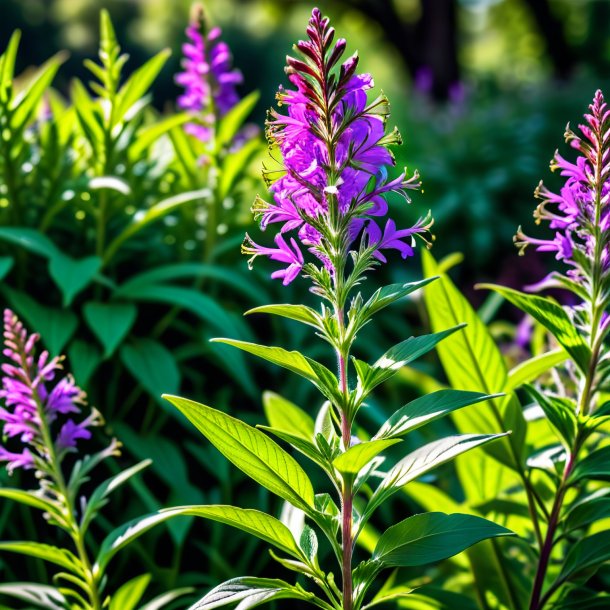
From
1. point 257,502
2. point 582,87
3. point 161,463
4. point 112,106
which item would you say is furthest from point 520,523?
point 582,87

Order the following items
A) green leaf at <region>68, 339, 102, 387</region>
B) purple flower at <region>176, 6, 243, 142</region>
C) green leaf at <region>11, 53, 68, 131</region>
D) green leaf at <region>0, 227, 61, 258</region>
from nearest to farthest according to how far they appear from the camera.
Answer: green leaf at <region>68, 339, 102, 387</region>
green leaf at <region>0, 227, 61, 258</region>
green leaf at <region>11, 53, 68, 131</region>
purple flower at <region>176, 6, 243, 142</region>

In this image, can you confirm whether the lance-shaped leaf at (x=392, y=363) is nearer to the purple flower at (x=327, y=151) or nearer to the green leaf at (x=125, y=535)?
the purple flower at (x=327, y=151)

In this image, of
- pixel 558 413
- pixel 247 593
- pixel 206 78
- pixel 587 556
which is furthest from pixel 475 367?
pixel 206 78

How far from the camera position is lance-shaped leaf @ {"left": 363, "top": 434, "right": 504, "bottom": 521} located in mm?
1413

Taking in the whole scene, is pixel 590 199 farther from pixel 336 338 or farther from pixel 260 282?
pixel 260 282

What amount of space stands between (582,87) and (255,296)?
9.42 meters

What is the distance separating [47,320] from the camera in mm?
2605

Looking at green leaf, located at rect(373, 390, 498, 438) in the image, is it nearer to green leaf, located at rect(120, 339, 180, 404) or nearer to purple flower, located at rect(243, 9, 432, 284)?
purple flower, located at rect(243, 9, 432, 284)

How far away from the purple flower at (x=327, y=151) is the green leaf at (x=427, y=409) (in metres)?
0.28

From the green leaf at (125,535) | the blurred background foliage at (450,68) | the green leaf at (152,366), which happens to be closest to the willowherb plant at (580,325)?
the green leaf at (125,535)

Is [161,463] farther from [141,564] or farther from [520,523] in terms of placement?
[520,523]

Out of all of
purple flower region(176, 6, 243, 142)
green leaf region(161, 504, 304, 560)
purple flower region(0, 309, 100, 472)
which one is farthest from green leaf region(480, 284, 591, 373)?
purple flower region(176, 6, 243, 142)

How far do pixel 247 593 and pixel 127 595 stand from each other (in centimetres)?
51

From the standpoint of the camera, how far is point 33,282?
2.93 metres
